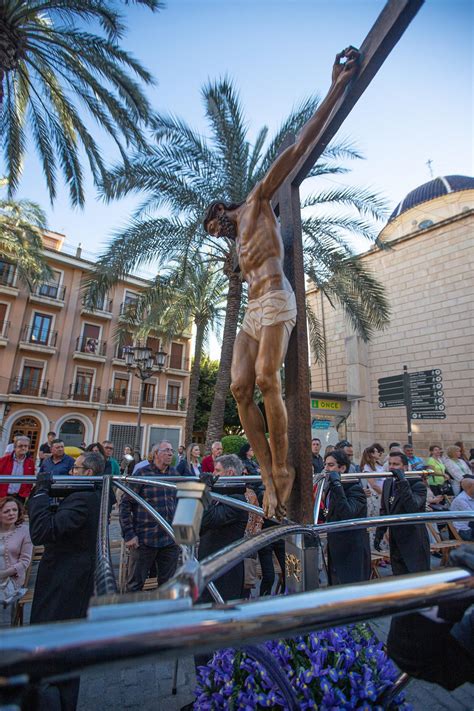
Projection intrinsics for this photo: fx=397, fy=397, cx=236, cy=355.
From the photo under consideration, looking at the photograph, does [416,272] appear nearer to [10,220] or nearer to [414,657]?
[10,220]

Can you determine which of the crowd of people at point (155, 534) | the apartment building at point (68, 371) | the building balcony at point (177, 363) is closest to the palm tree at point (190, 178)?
the crowd of people at point (155, 534)

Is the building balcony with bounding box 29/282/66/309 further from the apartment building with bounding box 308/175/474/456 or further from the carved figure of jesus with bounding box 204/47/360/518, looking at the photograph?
the carved figure of jesus with bounding box 204/47/360/518

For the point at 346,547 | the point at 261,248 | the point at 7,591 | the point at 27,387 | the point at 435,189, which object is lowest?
the point at 7,591

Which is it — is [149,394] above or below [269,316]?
above

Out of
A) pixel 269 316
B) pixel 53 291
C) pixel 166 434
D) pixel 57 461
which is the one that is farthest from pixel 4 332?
pixel 269 316

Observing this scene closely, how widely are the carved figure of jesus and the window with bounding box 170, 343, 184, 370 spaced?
97.7 feet

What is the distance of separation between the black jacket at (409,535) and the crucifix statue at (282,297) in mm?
2400

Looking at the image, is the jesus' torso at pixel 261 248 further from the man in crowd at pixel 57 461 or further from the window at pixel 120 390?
the window at pixel 120 390

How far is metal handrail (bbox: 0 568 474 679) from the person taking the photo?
0.40m

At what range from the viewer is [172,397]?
1230 inches

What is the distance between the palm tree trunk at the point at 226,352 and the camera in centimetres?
998

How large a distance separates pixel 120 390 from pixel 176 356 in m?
5.49

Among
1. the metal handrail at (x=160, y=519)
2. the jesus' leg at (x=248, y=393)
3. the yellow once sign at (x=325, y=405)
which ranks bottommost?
the metal handrail at (x=160, y=519)

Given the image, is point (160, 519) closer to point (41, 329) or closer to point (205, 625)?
point (205, 625)
